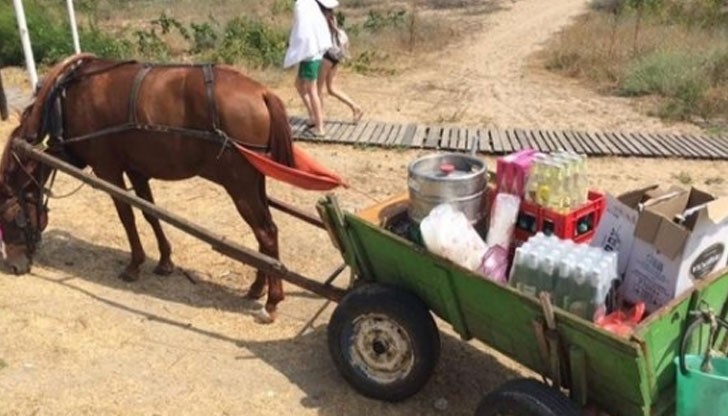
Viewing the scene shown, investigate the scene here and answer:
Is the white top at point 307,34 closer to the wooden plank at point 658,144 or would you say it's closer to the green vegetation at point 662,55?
the wooden plank at point 658,144

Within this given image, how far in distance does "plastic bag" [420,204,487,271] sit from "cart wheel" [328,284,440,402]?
0.39 metres

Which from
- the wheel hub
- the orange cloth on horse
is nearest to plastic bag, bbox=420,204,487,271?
the wheel hub

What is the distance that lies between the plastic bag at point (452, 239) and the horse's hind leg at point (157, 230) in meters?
2.57

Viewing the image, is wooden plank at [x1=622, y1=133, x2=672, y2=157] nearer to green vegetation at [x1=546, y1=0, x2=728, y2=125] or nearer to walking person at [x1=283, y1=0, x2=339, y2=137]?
green vegetation at [x1=546, y1=0, x2=728, y2=125]

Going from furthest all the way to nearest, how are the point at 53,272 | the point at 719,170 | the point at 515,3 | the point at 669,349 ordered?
the point at 515,3 → the point at 719,170 → the point at 53,272 → the point at 669,349

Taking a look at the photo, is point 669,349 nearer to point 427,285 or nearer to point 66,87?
point 427,285

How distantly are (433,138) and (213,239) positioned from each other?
14.7 ft

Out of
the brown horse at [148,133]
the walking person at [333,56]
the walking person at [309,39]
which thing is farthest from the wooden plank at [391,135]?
the brown horse at [148,133]

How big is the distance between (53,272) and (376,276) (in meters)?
2.86

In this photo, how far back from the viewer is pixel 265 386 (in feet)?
13.7

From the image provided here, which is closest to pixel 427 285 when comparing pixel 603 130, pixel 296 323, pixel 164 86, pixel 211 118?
pixel 296 323

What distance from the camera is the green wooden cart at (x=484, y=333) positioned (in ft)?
9.67

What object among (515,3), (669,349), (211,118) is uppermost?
(211,118)

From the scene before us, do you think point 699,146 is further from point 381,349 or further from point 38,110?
point 38,110
